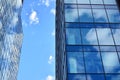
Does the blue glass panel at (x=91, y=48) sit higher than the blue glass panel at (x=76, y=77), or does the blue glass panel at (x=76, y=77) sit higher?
the blue glass panel at (x=91, y=48)

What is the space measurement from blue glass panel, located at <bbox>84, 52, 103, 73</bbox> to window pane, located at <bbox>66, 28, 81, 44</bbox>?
197 centimetres

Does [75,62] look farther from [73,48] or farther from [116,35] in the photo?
[116,35]

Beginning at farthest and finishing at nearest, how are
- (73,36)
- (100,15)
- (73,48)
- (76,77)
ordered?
(100,15), (73,36), (73,48), (76,77)

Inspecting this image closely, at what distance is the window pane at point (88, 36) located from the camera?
29845 millimetres

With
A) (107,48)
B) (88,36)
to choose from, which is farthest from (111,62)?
(88,36)

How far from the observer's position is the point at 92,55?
2869 centimetres

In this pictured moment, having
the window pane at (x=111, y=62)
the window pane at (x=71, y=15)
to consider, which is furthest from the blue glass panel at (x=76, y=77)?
the window pane at (x=71, y=15)

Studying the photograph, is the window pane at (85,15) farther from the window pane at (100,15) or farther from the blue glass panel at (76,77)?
the blue glass panel at (76,77)

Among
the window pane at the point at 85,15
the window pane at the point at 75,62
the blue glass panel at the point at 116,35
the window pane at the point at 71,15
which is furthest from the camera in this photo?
the window pane at the point at 85,15

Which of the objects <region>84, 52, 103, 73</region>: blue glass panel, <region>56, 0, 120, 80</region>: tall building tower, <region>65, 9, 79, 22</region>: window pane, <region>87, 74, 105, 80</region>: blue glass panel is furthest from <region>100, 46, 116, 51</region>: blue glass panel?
<region>65, 9, 79, 22</region>: window pane

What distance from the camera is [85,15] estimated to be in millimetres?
32844

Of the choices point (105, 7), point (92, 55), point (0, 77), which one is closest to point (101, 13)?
point (105, 7)

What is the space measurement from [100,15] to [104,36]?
3658mm

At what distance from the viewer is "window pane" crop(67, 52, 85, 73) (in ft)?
88.8
